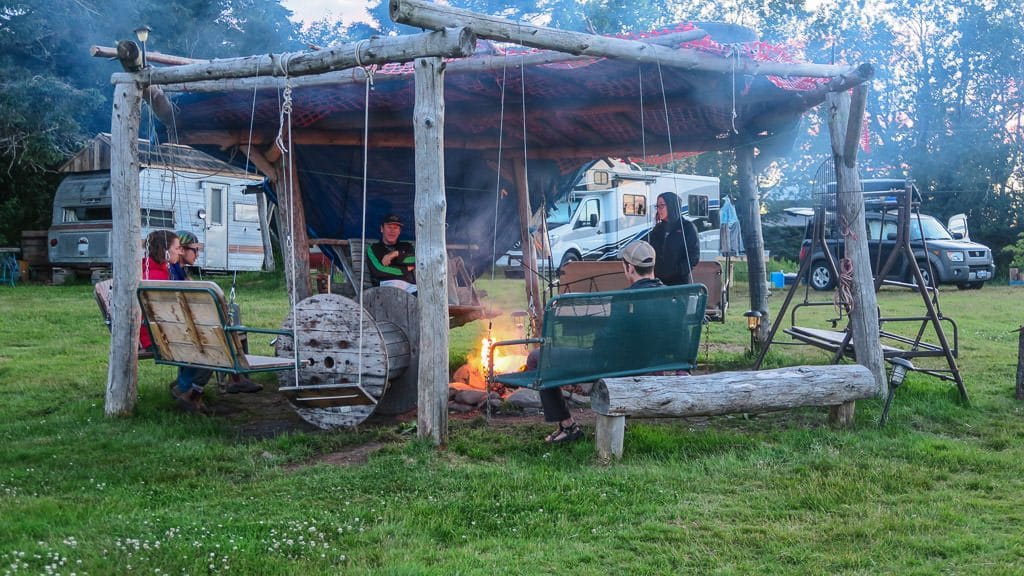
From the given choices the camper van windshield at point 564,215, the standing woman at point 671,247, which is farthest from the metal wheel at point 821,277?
the standing woman at point 671,247

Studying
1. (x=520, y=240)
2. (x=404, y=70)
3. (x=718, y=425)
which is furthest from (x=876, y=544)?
(x=520, y=240)

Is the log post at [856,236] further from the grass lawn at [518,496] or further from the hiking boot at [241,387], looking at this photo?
the hiking boot at [241,387]

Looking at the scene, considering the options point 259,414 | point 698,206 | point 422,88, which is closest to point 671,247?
point 422,88

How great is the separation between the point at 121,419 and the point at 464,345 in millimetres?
4818

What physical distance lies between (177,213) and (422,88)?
16843 millimetres

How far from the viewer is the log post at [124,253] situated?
6766 millimetres

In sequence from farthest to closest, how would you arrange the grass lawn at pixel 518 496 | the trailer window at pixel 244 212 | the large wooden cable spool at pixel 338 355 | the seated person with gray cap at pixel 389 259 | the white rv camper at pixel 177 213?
the trailer window at pixel 244 212 < the white rv camper at pixel 177 213 < the seated person with gray cap at pixel 389 259 < the large wooden cable spool at pixel 338 355 < the grass lawn at pixel 518 496

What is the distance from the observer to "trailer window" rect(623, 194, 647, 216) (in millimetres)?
22422

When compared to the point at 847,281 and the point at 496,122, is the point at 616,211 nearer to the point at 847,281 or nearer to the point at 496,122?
the point at 496,122

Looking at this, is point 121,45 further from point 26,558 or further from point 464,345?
point 464,345

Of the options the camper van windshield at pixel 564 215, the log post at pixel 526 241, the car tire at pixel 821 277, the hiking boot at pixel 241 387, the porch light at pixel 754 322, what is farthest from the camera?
the camper van windshield at pixel 564 215

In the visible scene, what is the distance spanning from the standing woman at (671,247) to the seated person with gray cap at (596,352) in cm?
224

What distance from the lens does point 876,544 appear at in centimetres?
397

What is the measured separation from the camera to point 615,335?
5.64 meters
